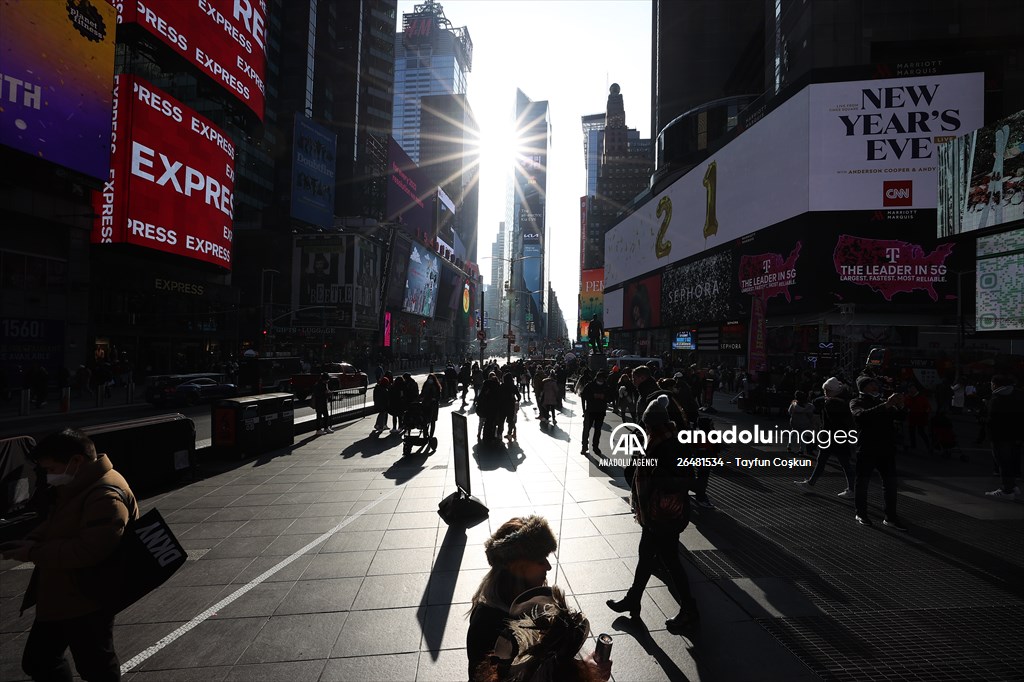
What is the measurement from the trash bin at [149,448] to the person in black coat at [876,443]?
1127 cm

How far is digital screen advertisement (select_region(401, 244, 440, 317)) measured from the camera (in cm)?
8094

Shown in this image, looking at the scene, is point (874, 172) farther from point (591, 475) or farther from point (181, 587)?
point (181, 587)

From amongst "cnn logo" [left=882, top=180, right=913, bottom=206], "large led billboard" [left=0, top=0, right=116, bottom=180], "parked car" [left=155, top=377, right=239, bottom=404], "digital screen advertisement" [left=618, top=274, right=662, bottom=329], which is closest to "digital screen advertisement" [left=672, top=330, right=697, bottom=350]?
"digital screen advertisement" [left=618, top=274, right=662, bottom=329]

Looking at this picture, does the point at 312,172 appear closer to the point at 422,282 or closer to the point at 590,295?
the point at 422,282

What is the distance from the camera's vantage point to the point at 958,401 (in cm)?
2272

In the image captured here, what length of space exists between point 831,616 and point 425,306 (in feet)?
294

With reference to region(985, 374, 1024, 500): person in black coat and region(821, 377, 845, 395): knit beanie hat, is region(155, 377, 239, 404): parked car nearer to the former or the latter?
region(821, 377, 845, 395): knit beanie hat

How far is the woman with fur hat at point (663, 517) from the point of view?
4227mm

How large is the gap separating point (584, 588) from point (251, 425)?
9.41m

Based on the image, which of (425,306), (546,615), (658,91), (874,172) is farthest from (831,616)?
(658,91)

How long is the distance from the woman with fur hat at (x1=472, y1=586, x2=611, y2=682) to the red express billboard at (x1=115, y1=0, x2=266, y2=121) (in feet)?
128

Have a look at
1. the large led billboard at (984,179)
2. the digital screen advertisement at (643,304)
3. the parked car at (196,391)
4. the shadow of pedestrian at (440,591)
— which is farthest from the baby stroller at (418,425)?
the digital screen advertisement at (643,304)

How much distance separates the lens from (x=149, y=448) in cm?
865

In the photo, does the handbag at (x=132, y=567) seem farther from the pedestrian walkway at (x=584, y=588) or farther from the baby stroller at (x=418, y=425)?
the baby stroller at (x=418, y=425)
